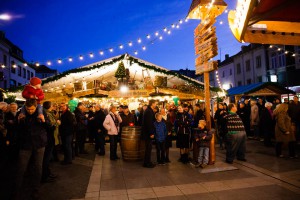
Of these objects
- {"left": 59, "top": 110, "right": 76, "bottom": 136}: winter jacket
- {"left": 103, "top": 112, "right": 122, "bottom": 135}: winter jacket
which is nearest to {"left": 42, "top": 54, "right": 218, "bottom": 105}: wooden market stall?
{"left": 103, "top": 112, "right": 122, "bottom": 135}: winter jacket

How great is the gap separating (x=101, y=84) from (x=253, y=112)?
7.98m

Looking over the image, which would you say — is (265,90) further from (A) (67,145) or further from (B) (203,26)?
(A) (67,145)

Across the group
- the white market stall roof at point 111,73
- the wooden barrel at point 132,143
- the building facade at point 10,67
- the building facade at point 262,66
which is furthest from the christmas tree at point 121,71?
the building facade at point 10,67

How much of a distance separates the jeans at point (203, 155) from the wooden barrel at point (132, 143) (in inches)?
76.9

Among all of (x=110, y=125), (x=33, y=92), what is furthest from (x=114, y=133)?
(x=33, y=92)

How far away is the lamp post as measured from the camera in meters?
6.74

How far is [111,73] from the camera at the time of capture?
13.7m

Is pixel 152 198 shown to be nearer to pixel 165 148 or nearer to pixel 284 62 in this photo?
pixel 165 148

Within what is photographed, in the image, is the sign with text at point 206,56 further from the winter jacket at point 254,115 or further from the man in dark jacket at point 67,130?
the winter jacket at point 254,115

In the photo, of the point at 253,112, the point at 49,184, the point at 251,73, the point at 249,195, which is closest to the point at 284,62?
the point at 251,73

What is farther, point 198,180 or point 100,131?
point 100,131

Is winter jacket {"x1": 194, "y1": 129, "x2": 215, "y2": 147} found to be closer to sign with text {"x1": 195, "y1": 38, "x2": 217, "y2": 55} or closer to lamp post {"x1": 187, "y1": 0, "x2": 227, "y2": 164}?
lamp post {"x1": 187, "y1": 0, "x2": 227, "y2": 164}

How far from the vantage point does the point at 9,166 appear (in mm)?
7027

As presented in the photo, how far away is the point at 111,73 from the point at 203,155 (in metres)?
8.56
